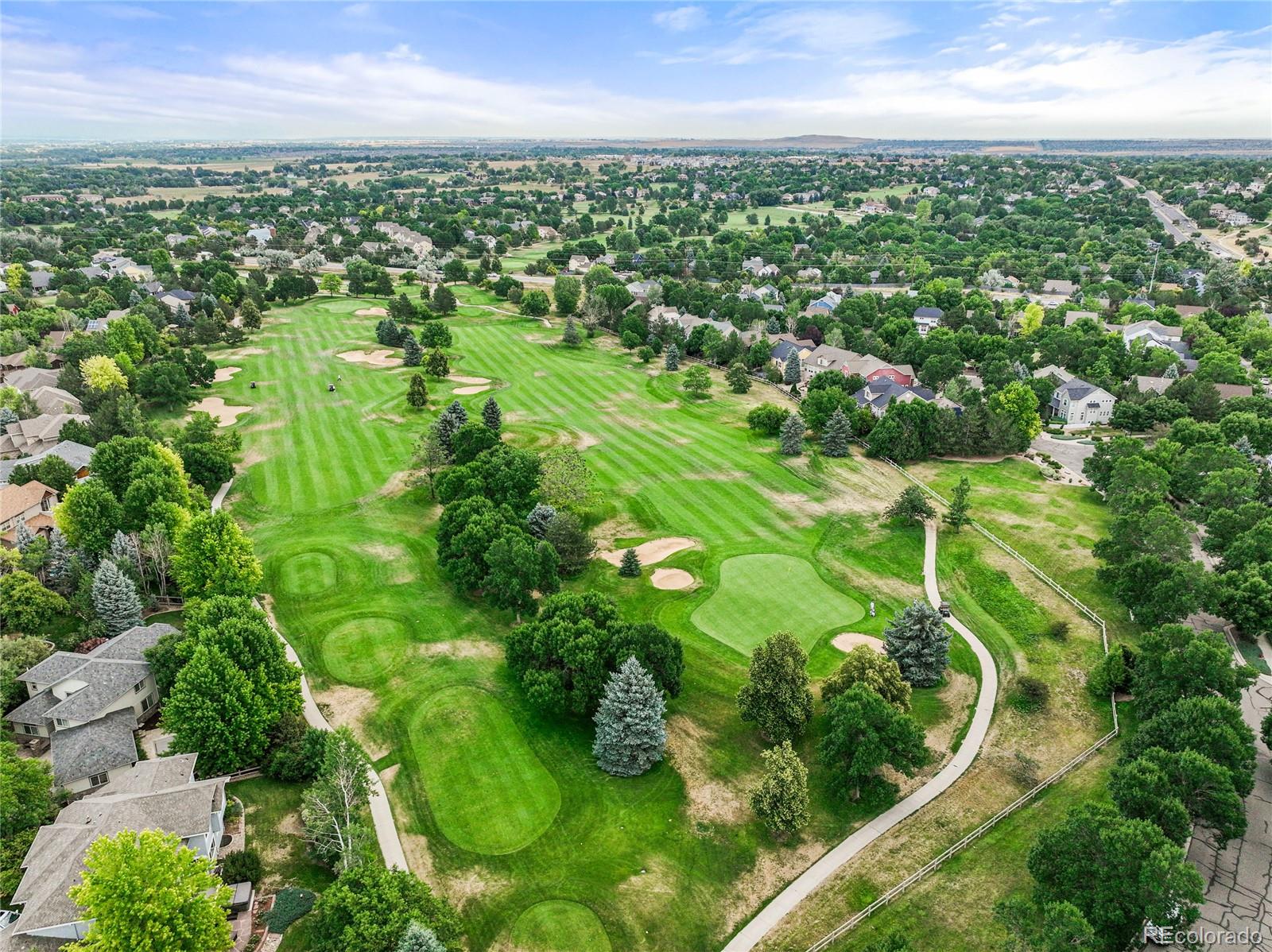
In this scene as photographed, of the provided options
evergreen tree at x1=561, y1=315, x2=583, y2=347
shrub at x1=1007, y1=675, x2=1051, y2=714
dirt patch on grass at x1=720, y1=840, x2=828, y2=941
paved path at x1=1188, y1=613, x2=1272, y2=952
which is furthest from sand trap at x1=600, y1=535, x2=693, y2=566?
evergreen tree at x1=561, y1=315, x2=583, y2=347

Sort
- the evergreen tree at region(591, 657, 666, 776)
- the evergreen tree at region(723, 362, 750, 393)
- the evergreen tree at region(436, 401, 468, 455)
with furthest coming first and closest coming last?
the evergreen tree at region(723, 362, 750, 393), the evergreen tree at region(436, 401, 468, 455), the evergreen tree at region(591, 657, 666, 776)

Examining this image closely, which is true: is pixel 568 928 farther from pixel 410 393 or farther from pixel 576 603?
pixel 410 393

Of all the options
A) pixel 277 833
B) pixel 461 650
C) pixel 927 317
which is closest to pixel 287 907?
pixel 277 833

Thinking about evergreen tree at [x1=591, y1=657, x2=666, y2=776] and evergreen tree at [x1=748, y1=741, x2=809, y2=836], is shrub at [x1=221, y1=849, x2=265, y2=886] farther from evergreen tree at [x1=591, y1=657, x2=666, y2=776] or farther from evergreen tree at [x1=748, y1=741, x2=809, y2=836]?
evergreen tree at [x1=748, y1=741, x2=809, y2=836]

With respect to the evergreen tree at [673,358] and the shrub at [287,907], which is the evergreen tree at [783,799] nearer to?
the shrub at [287,907]

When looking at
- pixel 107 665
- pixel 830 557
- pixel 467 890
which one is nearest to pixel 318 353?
pixel 107 665

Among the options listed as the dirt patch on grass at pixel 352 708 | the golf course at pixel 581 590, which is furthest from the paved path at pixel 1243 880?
the dirt patch on grass at pixel 352 708
